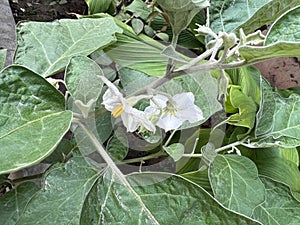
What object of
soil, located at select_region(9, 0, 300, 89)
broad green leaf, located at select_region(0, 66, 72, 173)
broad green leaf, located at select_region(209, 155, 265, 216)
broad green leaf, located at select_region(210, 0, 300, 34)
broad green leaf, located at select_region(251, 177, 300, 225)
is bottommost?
soil, located at select_region(9, 0, 300, 89)

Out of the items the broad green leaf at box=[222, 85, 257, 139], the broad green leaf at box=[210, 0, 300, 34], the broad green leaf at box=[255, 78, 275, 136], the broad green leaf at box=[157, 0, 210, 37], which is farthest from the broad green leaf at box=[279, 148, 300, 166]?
the broad green leaf at box=[157, 0, 210, 37]

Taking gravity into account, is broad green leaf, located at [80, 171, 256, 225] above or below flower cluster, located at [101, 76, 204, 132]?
below

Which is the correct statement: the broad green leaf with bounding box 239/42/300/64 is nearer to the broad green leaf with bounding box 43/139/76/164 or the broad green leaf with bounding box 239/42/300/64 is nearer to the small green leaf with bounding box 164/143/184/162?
the small green leaf with bounding box 164/143/184/162

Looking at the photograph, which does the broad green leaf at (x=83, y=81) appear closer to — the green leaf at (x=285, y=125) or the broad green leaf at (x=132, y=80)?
the broad green leaf at (x=132, y=80)

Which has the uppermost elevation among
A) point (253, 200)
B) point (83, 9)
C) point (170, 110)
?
point (170, 110)

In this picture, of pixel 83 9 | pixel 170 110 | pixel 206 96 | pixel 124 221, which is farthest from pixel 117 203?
pixel 83 9

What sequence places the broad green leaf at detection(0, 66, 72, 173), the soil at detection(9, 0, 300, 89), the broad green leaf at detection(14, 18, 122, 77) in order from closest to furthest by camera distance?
the broad green leaf at detection(0, 66, 72, 173)
the broad green leaf at detection(14, 18, 122, 77)
the soil at detection(9, 0, 300, 89)

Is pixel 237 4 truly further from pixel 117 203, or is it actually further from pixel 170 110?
pixel 117 203
